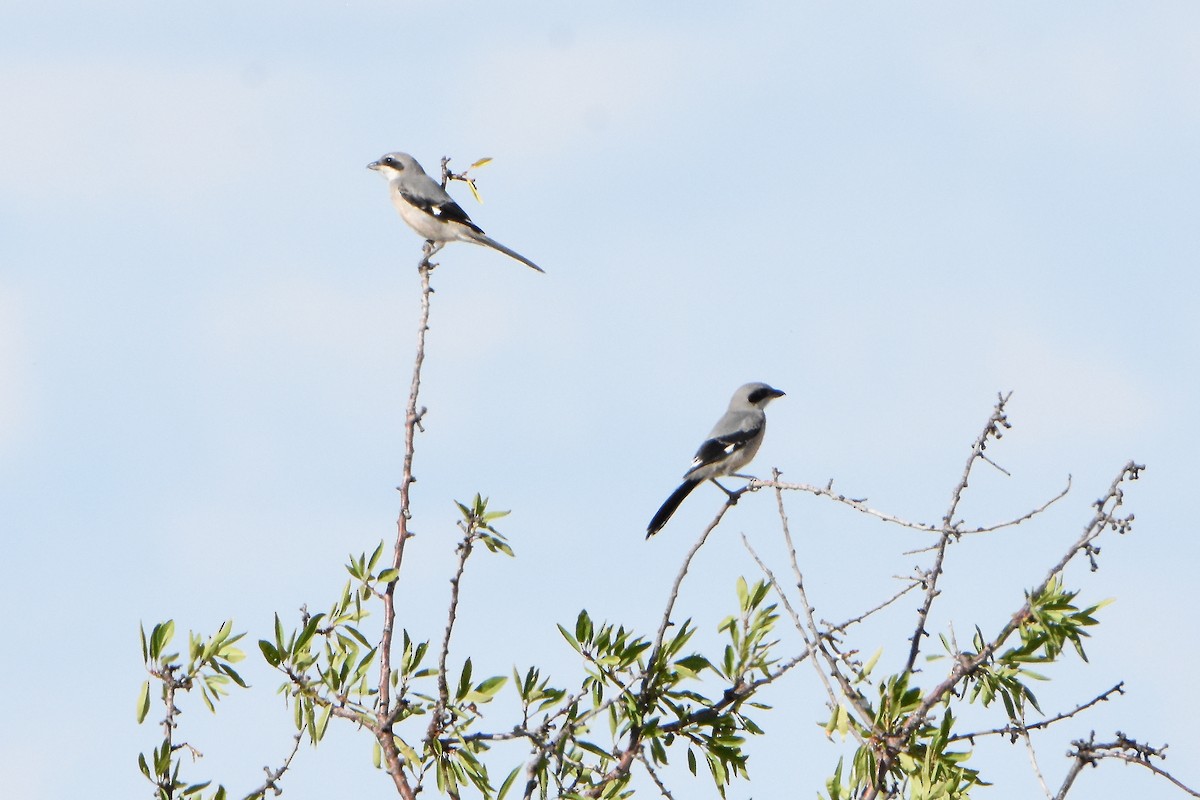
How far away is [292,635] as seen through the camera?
184 inches

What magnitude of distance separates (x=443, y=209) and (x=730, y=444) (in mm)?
5699

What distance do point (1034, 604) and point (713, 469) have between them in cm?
482

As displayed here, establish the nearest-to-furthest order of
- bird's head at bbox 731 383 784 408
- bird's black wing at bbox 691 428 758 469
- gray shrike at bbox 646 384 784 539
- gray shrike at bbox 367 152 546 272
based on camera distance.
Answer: gray shrike at bbox 646 384 784 539 < bird's black wing at bbox 691 428 758 469 < bird's head at bbox 731 383 784 408 < gray shrike at bbox 367 152 546 272

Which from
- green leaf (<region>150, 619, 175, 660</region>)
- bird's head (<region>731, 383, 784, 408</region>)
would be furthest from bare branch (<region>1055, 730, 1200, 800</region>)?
bird's head (<region>731, 383, 784, 408</region>)

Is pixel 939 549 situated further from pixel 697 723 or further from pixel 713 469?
pixel 713 469

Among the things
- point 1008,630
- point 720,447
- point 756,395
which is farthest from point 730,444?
point 1008,630

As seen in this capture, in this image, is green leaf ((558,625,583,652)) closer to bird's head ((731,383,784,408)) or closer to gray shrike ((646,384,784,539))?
gray shrike ((646,384,784,539))

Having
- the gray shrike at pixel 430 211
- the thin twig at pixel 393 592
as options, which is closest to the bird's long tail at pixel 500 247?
the gray shrike at pixel 430 211

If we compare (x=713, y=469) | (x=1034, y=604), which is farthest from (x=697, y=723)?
(x=713, y=469)

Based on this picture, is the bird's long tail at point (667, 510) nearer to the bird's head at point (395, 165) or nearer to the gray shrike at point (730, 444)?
the gray shrike at point (730, 444)

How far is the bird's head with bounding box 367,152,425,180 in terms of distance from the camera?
598 inches

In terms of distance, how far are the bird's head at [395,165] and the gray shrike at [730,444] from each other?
6.21m

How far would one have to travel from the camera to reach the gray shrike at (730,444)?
8.89 meters

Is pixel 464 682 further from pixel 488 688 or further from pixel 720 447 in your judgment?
pixel 720 447
